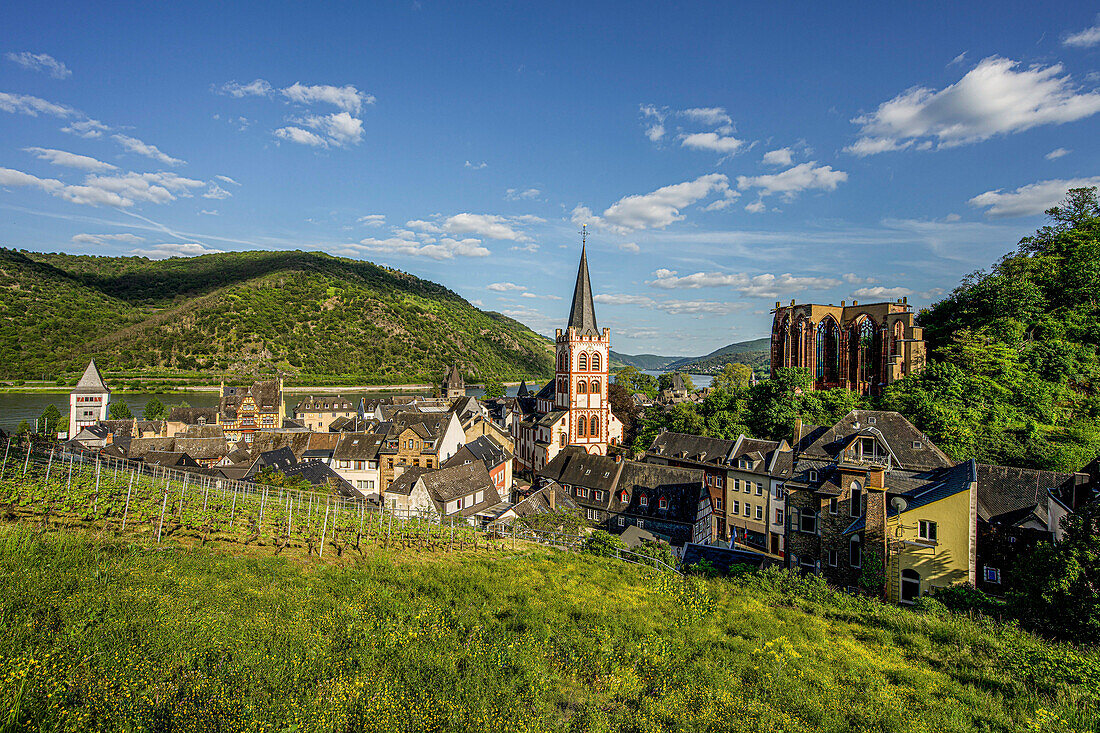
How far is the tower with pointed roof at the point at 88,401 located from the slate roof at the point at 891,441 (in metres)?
90.2

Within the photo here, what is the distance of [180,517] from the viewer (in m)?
17.1

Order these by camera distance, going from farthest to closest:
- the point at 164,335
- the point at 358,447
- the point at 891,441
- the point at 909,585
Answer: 1. the point at 164,335
2. the point at 358,447
3. the point at 891,441
4. the point at 909,585

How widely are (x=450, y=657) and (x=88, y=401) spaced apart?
9047 cm

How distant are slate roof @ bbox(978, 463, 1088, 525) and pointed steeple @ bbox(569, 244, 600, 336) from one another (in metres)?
40.0

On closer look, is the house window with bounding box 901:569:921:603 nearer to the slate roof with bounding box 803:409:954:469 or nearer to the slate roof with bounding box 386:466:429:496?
the slate roof with bounding box 803:409:954:469

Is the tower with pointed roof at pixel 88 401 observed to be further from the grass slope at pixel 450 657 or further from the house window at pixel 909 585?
the house window at pixel 909 585

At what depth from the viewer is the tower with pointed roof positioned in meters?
71.2

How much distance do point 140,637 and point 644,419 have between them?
5948 cm

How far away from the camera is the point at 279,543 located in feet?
55.7

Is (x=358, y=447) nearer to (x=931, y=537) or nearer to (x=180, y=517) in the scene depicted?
(x=180, y=517)

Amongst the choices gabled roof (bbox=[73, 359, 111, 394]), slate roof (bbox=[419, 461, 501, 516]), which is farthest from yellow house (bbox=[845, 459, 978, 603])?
gabled roof (bbox=[73, 359, 111, 394])

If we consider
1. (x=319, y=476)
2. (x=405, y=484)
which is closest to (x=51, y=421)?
(x=319, y=476)

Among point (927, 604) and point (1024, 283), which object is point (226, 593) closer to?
point (927, 604)

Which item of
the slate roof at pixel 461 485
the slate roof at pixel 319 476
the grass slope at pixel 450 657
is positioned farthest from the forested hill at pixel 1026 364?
the slate roof at pixel 319 476
